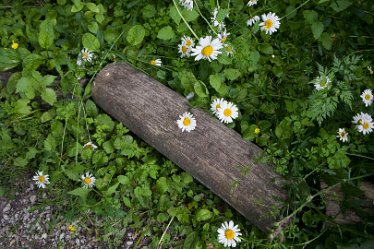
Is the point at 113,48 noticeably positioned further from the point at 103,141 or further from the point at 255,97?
the point at 255,97

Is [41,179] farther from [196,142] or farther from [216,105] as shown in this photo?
[216,105]

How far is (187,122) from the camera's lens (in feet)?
7.93

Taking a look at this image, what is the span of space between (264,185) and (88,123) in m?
1.23

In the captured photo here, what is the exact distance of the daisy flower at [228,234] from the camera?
2.27 meters

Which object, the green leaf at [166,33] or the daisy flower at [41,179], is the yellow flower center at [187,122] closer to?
the green leaf at [166,33]

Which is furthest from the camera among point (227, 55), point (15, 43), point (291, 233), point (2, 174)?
point (15, 43)

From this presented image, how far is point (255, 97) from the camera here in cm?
269

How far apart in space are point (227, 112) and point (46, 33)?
4.28 feet

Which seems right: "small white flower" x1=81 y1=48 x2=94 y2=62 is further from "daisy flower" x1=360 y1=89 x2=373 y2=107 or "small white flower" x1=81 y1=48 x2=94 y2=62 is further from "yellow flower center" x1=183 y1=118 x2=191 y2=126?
"daisy flower" x1=360 y1=89 x2=373 y2=107

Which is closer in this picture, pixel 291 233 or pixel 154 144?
pixel 291 233

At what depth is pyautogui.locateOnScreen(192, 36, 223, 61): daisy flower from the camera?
241 cm

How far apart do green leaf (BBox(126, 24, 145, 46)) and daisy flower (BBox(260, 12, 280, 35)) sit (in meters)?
0.82

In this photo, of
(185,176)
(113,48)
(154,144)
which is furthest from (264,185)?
(113,48)

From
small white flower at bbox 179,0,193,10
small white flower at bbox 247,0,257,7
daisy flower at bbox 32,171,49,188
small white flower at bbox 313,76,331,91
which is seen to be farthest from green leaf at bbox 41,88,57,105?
small white flower at bbox 313,76,331,91
